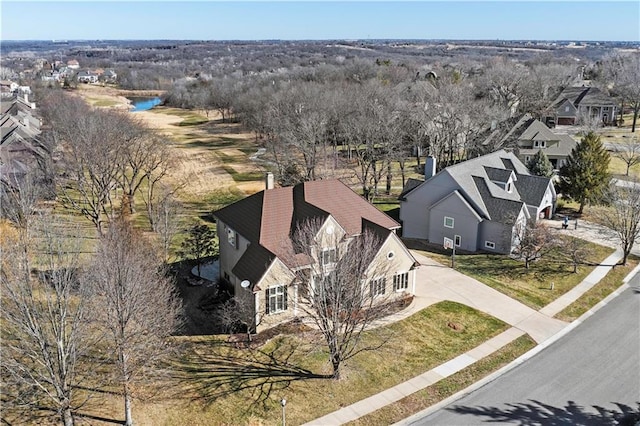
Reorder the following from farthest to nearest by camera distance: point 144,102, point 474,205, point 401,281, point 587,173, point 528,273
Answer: point 144,102
point 587,173
point 474,205
point 528,273
point 401,281

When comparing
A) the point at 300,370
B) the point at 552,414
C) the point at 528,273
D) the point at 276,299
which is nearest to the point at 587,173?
the point at 528,273

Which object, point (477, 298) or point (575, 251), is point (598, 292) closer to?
point (575, 251)

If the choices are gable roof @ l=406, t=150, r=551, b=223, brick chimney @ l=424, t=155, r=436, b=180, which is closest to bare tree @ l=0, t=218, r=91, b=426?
gable roof @ l=406, t=150, r=551, b=223

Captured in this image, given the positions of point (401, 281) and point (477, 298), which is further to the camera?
point (477, 298)

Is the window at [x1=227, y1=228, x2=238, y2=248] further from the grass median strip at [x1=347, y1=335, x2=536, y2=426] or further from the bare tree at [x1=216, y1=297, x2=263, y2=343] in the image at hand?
the grass median strip at [x1=347, y1=335, x2=536, y2=426]

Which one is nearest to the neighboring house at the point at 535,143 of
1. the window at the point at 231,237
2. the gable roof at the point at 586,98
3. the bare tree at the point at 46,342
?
the gable roof at the point at 586,98

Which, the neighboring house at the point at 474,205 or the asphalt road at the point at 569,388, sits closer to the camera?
the asphalt road at the point at 569,388

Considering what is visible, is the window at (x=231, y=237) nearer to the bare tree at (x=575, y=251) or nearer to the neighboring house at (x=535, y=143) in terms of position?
the bare tree at (x=575, y=251)
